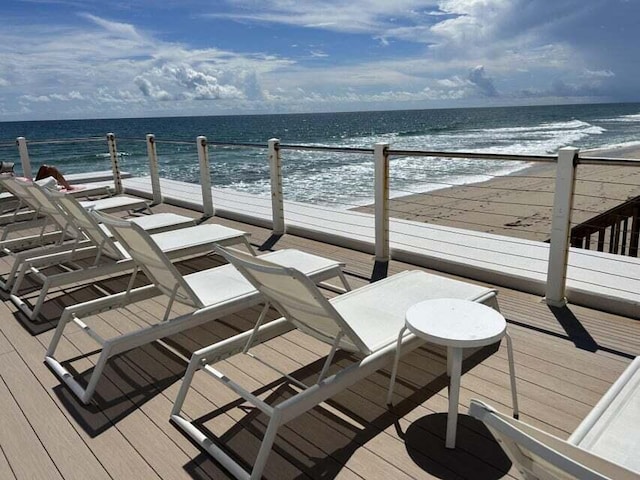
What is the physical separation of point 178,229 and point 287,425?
3.01 m

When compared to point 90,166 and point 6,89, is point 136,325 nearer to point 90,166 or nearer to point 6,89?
point 90,166

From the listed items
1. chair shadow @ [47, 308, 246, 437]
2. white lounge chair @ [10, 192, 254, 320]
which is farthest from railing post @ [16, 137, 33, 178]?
chair shadow @ [47, 308, 246, 437]

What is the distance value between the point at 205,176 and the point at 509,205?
8847mm

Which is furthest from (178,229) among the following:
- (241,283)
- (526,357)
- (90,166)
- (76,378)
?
(90,166)

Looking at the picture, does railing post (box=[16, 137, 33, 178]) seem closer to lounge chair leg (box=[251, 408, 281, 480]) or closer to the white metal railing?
the white metal railing

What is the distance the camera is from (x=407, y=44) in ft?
183

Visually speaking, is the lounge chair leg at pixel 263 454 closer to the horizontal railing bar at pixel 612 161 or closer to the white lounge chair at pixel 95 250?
the white lounge chair at pixel 95 250

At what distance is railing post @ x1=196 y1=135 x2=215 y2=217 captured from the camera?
249 inches

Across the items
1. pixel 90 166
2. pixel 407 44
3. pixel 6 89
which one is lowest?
pixel 90 166

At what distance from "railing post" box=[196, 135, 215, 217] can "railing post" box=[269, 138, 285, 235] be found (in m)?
1.37

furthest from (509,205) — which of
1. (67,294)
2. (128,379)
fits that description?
(128,379)

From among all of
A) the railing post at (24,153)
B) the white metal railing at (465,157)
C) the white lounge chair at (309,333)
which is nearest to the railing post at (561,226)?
the white metal railing at (465,157)

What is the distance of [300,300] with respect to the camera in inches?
83.0

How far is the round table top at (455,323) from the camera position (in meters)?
1.92
